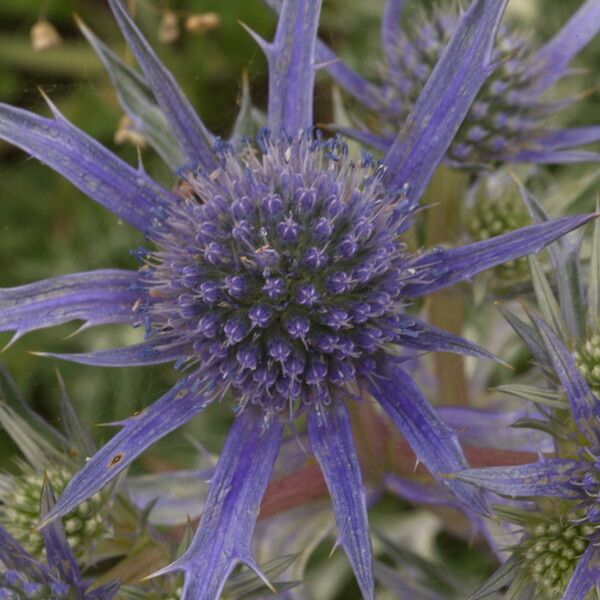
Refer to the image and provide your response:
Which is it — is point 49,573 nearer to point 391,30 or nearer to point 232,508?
point 232,508

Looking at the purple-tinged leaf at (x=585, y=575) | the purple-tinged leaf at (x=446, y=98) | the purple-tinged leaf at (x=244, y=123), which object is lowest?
the purple-tinged leaf at (x=585, y=575)

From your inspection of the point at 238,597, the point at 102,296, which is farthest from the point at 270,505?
the point at 102,296

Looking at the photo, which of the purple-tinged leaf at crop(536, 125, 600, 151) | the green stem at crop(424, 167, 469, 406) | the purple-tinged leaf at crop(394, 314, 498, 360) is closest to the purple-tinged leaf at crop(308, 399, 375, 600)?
the purple-tinged leaf at crop(394, 314, 498, 360)

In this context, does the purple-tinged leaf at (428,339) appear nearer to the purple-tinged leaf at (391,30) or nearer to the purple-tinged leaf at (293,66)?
the purple-tinged leaf at (293,66)

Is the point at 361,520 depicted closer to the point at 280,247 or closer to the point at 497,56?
the point at 280,247

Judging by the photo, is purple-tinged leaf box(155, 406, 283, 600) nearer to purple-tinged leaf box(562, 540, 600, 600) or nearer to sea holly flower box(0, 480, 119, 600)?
sea holly flower box(0, 480, 119, 600)

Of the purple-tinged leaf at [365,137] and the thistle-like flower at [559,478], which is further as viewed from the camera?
the purple-tinged leaf at [365,137]

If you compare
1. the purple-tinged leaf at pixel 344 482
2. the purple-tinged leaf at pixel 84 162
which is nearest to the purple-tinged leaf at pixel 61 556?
the purple-tinged leaf at pixel 344 482
